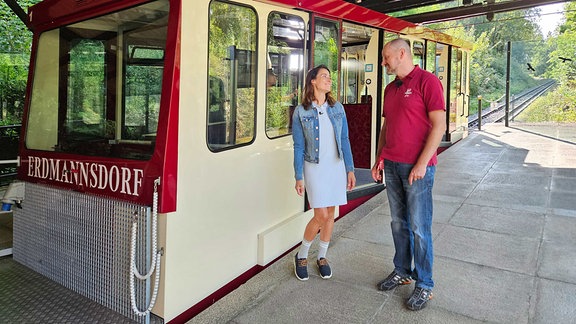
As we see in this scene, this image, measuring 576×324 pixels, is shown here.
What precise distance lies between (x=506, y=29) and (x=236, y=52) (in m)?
46.4

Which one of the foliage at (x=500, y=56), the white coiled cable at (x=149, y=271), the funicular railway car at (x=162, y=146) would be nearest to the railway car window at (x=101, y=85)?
the funicular railway car at (x=162, y=146)

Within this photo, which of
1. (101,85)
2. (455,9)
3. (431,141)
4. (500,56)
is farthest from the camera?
(500,56)

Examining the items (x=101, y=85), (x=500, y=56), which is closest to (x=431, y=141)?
(x=101, y=85)

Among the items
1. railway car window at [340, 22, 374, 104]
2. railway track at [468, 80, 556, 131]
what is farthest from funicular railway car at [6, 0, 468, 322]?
railway track at [468, 80, 556, 131]

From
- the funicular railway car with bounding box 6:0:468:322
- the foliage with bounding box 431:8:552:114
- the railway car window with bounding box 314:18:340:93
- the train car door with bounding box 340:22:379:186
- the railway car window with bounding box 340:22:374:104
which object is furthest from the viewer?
the foliage with bounding box 431:8:552:114

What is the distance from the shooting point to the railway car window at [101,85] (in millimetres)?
3049

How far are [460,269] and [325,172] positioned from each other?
4.32ft

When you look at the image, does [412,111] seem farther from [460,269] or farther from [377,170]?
[460,269]

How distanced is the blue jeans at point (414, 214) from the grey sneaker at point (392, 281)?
11 cm

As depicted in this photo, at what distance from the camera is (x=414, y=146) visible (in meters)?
2.76

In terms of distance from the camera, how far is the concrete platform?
2779mm

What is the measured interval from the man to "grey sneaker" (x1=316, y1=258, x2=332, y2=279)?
2.12ft

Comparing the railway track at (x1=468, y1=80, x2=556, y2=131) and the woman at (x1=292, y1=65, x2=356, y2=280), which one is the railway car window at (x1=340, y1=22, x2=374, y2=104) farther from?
the railway track at (x1=468, y1=80, x2=556, y2=131)

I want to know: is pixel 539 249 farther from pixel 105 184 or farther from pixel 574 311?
pixel 105 184
